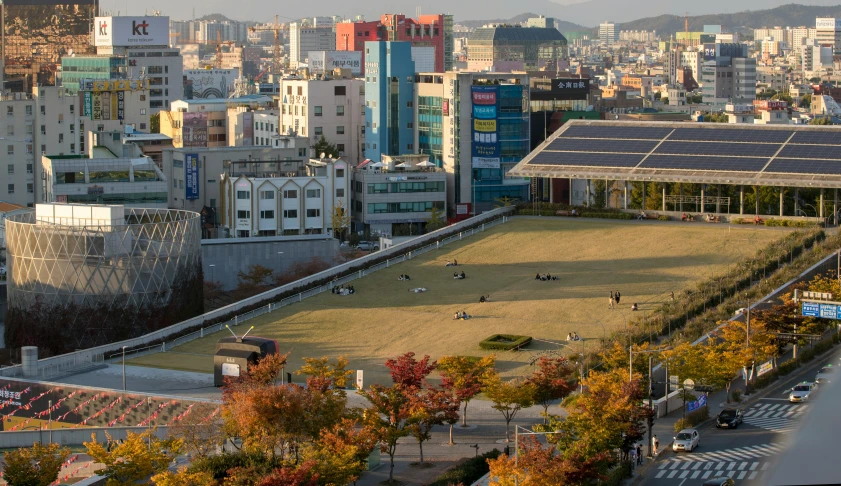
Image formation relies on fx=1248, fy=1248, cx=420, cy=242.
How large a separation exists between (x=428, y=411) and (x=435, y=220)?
49493 millimetres

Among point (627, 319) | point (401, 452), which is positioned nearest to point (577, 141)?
point (627, 319)

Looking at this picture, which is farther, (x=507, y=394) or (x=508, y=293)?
(x=508, y=293)

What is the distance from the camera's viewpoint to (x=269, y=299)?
6025 cm

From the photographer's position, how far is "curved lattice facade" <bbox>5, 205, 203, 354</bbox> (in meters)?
55.9

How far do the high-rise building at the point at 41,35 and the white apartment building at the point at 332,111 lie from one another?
75443 mm

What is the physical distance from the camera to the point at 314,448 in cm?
3309

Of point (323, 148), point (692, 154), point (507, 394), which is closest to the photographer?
point (507, 394)

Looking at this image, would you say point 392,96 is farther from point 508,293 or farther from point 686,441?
point 686,441

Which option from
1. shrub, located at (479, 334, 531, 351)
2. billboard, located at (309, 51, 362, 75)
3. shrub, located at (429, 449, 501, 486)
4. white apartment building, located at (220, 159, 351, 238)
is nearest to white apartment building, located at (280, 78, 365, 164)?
white apartment building, located at (220, 159, 351, 238)

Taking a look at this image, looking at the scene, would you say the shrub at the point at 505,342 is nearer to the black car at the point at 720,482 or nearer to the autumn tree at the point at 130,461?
the black car at the point at 720,482

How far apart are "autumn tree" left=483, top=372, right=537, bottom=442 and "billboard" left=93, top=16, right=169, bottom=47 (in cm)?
13550

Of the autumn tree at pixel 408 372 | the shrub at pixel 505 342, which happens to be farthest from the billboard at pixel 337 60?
the autumn tree at pixel 408 372

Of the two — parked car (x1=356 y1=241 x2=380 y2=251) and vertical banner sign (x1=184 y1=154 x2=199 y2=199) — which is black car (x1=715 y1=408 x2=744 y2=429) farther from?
vertical banner sign (x1=184 y1=154 x2=199 y2=199)

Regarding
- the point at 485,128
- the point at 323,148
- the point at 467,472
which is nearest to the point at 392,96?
the point at 323,148
